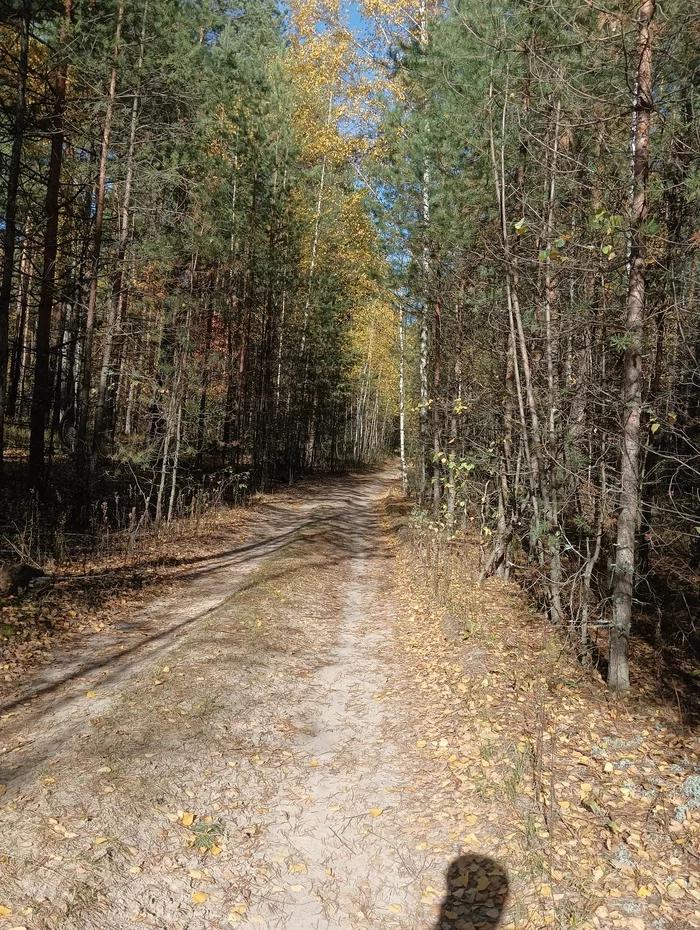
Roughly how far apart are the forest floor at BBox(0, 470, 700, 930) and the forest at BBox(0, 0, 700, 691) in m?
1.33

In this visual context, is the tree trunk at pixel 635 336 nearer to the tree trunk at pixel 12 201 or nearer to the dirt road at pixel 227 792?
the dirt road at pixel 227 792

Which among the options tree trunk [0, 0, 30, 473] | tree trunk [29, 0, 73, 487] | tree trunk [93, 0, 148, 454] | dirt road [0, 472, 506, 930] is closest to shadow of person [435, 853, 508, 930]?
dirt road [0, 472, 506, 930]

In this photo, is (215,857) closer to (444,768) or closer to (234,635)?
(444,768)

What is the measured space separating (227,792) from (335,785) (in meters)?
0.91

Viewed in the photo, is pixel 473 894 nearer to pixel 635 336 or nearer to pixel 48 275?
pixel 635 336

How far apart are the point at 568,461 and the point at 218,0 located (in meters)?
21.9

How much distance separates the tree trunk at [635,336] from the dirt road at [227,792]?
2698 mm

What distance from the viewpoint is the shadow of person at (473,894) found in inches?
150

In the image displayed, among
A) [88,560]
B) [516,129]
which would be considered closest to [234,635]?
[88,560]

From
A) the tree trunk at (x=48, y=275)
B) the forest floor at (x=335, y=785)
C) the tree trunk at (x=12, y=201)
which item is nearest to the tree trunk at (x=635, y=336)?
the forest floor at (x=335, y=785)

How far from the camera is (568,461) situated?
7.24m

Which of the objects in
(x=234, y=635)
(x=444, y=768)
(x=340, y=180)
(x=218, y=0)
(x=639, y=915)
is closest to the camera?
(x=639, y=915)

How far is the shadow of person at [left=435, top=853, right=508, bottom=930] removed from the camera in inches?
150

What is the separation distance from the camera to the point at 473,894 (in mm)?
4004
